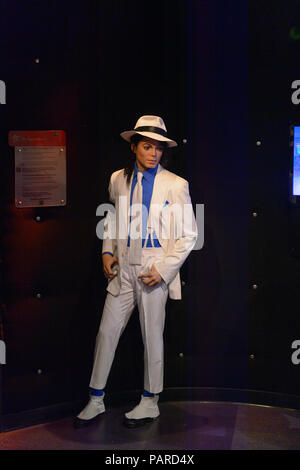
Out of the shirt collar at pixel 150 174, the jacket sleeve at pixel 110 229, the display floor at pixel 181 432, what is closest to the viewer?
the display floor at pixel 181 432

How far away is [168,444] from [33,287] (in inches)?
51.0

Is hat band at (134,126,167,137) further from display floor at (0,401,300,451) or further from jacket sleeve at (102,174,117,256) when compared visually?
display floor at (0,401,300,451)

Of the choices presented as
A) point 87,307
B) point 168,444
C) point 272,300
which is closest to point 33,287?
point 87,307

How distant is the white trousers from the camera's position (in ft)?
13.7

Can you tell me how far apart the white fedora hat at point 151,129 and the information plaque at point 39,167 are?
437 millimetres

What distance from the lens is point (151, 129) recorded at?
4.12 metres

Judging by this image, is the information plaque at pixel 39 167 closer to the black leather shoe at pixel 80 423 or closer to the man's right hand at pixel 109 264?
the man's right hand at pixel 109 264

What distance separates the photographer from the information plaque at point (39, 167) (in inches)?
161

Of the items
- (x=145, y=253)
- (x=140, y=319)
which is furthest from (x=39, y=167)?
(x=140, y=319)

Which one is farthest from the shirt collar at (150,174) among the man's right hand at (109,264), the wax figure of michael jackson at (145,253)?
the man's right hand at (109,264)

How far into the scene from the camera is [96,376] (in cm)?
422

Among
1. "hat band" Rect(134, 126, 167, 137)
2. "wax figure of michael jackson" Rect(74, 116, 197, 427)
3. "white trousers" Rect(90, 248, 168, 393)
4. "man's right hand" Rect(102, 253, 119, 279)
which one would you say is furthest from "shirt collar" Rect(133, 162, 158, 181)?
"man's right hand" Rect(102, 253, 119, 279)

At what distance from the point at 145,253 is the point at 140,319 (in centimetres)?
44

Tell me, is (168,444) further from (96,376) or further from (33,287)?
(33,287)
